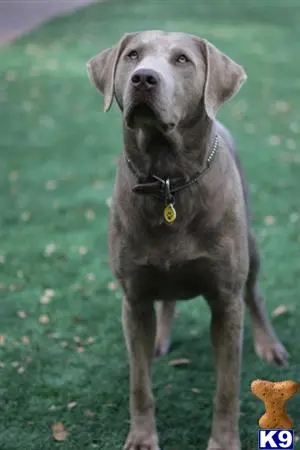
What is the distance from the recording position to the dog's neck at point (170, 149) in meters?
3.62

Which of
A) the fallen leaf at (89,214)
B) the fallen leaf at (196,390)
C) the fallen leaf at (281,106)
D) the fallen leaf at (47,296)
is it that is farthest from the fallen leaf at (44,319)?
the fallen leaf at (281,106)

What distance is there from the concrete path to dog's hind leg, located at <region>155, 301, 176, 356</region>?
43.2 ft

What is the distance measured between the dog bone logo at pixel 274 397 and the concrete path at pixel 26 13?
49.7 feet

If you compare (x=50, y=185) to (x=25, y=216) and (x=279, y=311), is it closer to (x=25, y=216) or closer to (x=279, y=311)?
(x=25, y=216)

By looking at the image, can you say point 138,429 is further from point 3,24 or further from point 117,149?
point 3,24

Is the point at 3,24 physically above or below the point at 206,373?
above

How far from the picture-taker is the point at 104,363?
496cm

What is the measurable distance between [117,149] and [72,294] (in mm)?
4096

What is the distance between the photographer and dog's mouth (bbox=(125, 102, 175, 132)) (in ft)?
11.0

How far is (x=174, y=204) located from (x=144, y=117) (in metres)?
0.50

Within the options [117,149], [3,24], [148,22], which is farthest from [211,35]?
[117,149]

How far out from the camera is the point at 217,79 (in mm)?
3586

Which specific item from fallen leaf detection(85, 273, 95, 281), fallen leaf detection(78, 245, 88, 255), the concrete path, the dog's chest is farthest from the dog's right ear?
the concrete path

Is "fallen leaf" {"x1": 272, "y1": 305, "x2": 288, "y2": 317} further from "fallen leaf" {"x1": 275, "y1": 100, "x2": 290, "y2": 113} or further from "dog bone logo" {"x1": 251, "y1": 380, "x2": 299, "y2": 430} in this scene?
"fallen leaf" {"x1": 275, "y1": 100, "x2": 290, "y2": 113}
